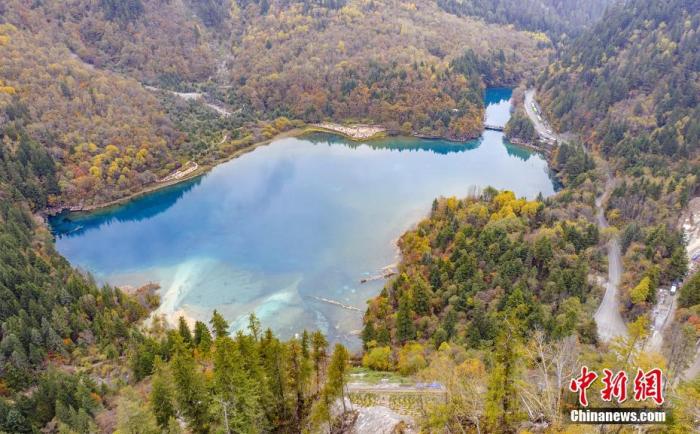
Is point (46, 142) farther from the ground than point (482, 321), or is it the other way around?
point (46, 142)

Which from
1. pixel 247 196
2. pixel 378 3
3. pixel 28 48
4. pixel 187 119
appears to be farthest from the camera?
pixel 378 3

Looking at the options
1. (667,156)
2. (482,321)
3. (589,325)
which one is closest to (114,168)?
(482,321)

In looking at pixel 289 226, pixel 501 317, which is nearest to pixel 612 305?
pixel 501 317

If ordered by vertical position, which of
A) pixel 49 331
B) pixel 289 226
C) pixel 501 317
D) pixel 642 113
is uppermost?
pixel 642 113

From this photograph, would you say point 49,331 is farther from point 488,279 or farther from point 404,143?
point 404,143

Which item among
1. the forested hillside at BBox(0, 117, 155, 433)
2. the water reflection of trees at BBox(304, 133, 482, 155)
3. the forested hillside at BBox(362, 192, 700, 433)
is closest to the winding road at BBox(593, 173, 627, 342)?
the forested hillside at BBox(362, 192, 700, 433)

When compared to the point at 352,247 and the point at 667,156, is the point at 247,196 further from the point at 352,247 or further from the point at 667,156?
the point at 667,156
